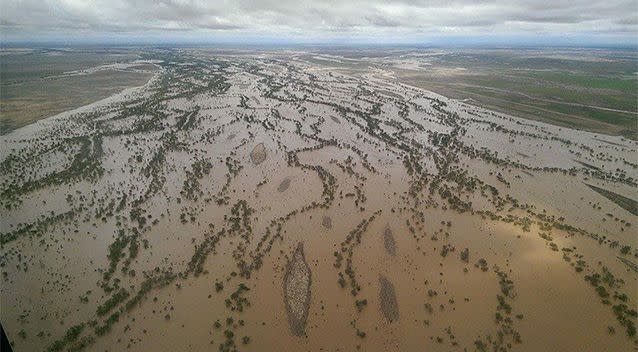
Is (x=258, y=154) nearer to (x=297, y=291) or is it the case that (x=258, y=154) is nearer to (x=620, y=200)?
(x=297, y=291)

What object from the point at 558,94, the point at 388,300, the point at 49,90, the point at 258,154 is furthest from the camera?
the point at 49,90

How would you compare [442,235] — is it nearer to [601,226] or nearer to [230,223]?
[601,226]

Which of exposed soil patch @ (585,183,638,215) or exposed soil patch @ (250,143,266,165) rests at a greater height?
exposed soil patch @ (250,143,266,165)

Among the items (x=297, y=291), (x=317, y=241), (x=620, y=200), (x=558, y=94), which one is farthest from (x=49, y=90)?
(x=558, y=94)

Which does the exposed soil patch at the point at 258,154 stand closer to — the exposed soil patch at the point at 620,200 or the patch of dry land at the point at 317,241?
the patch of dry land at the point at 317,241

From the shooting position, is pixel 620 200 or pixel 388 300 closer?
pixel 388 300

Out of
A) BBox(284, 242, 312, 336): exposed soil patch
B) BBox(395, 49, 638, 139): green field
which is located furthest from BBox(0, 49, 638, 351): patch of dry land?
BBox(395, 49, 638, 139): green field

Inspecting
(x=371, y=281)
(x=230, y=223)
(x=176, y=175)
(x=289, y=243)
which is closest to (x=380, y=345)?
(x=371, y=281)

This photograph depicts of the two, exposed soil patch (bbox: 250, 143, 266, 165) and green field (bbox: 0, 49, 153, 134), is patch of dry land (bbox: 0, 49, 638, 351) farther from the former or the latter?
green field (bbox: 0, 49, 153, 134)
